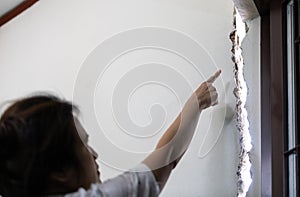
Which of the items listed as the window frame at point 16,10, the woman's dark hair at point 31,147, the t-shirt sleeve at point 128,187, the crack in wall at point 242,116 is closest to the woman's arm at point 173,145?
the t-shirt sleeve at point 128,187

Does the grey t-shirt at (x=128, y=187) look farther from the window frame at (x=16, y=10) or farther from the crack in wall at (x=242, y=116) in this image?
the window frame at (x=16, y=10)

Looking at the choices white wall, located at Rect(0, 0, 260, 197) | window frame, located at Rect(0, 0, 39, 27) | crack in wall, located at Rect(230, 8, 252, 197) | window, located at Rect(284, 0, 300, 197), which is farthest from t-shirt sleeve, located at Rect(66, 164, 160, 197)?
window frame, located at Rect(0, 0, 39, 27)

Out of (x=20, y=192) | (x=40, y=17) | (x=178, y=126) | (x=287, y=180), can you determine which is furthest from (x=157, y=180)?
(x=40, y=17)

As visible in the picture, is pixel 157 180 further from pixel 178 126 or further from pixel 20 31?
pixel 20 31

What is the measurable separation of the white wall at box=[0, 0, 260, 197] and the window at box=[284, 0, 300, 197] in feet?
3.55

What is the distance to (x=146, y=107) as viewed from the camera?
3.04 meters

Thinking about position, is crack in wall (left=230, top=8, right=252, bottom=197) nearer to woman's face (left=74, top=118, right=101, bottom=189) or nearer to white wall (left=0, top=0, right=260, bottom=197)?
white wall (left=0, top=0, right=260, bottom=197)

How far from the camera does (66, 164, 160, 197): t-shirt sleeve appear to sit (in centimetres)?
83

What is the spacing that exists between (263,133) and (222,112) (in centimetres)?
93

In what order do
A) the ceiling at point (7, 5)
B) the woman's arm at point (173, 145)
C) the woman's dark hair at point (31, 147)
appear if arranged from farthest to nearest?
the ceiling at point (7, 5) → the woman's arm at point (173, 145) → the woman's dark hair at point (31, 147)

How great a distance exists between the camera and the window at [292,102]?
1581 mm

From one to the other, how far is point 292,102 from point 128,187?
961 mm

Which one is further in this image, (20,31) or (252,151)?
(20,31)

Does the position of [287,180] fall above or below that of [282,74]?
below
